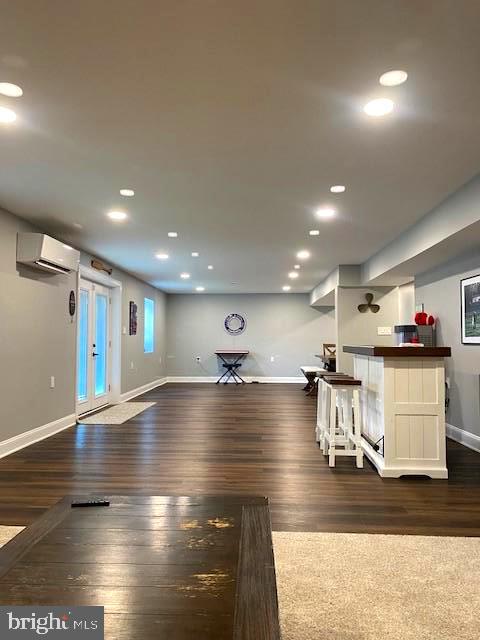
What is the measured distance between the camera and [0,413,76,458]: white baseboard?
Answer: 414cm

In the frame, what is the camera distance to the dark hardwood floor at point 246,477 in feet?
8.87

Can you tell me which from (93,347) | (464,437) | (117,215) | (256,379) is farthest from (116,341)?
(464,437)

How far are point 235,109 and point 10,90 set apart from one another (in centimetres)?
116

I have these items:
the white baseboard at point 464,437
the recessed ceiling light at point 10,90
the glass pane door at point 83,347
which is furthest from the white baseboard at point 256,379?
the recessed ceiling light at point 10,90

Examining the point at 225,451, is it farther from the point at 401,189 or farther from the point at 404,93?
the point at 404,93

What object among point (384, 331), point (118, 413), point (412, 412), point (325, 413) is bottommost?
point (118, 413)

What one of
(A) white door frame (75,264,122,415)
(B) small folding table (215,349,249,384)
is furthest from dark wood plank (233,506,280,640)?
(B) small folding table (215,349,249,384)

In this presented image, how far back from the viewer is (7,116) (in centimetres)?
235

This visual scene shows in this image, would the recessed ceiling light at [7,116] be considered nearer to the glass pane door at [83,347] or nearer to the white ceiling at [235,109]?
the white ceiling at [235,109]

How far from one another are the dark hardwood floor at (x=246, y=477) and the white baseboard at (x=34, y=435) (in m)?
0.10

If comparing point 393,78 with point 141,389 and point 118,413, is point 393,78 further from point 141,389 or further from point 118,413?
point 141,389

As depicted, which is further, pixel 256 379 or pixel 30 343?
pixel 256 379

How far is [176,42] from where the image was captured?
175cm

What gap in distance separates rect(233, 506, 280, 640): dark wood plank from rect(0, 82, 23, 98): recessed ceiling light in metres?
2.31
